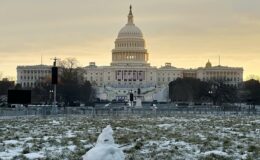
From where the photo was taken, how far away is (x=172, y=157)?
16.2 m

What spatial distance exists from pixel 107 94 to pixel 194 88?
181 ft

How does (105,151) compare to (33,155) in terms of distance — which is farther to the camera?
(33,155)

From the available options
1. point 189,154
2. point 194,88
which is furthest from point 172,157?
point 194,88

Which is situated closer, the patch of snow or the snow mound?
the snow mound

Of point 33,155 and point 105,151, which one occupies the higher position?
point 105,151

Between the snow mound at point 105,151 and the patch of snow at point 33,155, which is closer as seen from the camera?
the snow mound at point 105,151

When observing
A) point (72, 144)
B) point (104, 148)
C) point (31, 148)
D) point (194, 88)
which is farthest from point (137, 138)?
point (194, 88)

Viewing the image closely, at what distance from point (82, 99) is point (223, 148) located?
338ft

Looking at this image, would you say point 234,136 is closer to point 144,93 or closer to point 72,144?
point 72,144

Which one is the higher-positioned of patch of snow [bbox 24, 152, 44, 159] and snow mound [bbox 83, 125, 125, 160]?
snow mound [bbox 83, 125, 125, 160]

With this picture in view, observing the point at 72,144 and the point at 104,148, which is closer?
the point at 104,148

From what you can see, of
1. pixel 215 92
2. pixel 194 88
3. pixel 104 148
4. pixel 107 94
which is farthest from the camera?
pixel 107 94

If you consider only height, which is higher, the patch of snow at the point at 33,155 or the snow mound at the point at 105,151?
the snow mound at the point at 105,151

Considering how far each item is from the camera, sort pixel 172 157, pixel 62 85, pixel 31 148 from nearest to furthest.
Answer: pixel 172 157
pixel 31 148
pixel 62 85
